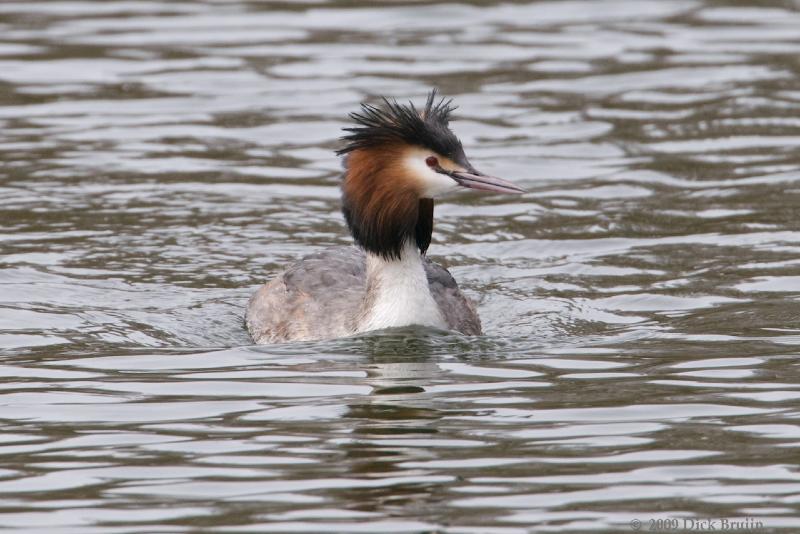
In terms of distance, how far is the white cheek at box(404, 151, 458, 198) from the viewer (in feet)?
35.1

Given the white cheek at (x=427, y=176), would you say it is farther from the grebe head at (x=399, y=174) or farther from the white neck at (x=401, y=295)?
the white neck at (x=401, y=295)

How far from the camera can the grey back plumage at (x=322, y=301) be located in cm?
1137

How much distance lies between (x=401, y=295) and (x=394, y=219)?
48 centimetres

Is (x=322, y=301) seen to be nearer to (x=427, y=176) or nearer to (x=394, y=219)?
(x=394, y=219)

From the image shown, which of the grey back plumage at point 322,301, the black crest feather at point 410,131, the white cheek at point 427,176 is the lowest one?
the grey back plumage at point 322,301

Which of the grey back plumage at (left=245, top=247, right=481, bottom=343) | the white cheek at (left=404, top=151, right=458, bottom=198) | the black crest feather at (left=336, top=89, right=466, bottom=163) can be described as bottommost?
the grey back plumage at (left=245, top=247, right=481, bottom=343)

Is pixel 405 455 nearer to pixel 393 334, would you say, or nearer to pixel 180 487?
pixel 180 487

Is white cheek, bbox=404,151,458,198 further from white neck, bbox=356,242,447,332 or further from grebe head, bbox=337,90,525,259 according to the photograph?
white neck, bbox=356,242,447,332

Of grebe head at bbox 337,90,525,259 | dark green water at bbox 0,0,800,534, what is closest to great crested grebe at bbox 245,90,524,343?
grebe head at bbox 337,90,525,259

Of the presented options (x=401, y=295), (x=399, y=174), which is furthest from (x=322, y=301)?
(x=399, y=174)

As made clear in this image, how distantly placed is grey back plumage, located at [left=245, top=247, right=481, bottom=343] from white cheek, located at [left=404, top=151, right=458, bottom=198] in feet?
3.00

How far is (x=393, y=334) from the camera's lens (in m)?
10.9

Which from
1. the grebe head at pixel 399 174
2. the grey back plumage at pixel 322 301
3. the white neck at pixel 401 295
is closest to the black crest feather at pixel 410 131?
the grebe head at pixel 399 174

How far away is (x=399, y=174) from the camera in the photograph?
35.3ft
